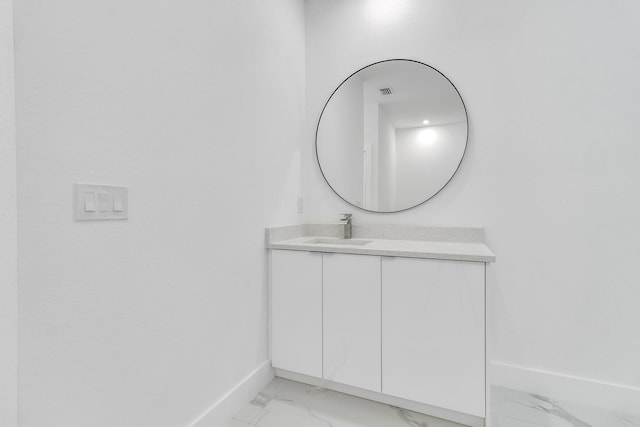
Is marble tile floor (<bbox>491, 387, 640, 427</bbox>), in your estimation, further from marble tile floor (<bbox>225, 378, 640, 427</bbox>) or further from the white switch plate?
the white switch plate

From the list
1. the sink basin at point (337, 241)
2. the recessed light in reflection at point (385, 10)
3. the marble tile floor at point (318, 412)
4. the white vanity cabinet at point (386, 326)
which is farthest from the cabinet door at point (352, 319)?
the recessed light in reflection at point (385, 10)

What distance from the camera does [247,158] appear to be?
1.70 metres

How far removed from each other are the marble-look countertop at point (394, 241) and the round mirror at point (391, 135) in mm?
175

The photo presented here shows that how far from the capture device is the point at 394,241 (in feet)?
6.52

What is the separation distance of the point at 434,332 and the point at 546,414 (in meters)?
0.76

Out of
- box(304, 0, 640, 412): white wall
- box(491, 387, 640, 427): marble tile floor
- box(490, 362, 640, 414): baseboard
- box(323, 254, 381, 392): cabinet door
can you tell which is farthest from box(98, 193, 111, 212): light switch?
box(490, 362, 640, 414): baseboard

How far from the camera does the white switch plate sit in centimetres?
94

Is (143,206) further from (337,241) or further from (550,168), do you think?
(550,168)

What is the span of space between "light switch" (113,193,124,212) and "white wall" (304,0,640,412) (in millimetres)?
1629

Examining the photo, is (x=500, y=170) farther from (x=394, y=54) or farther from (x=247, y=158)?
(x=247, y=158)

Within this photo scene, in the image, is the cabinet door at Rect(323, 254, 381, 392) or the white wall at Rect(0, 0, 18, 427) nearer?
→ the white wall at Rect(0, 0, 18, 427)

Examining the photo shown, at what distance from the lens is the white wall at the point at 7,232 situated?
74 centimetres

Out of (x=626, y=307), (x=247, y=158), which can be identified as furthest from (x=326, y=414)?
(x=626, y=307)

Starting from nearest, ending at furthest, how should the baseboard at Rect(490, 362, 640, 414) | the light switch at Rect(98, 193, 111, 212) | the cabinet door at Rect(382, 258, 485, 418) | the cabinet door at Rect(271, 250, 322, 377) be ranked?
the light switch at Rect(98, 193, 111, 212) < the cabinet door at Rect(382, 258, 485, 418) < the baseboard at Rect(490, 362, 640, 414) < the cabinet door at Rect(271, 250, 322, 377)
